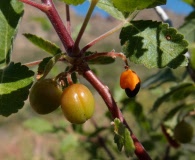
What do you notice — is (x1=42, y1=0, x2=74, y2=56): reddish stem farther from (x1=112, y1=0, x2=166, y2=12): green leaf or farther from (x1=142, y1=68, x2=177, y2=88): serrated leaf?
(x1=142, y1=68, x2=177, y2=88): serrated leaf

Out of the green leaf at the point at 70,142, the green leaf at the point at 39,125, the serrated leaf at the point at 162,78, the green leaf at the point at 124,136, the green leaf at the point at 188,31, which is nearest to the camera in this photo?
the green leaf at the point at 124,136

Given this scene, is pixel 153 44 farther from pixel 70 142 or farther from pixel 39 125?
pixel 39 125

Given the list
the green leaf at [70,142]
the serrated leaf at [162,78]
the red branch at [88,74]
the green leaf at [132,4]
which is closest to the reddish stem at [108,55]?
the red branch at [88,74]

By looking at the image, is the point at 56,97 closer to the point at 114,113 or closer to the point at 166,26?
the point at 114,113

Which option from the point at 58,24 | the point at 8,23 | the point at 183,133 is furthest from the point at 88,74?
the point at 183,133

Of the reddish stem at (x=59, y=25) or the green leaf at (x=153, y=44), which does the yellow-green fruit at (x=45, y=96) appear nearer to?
the reddish stem at (x=59, y=25)

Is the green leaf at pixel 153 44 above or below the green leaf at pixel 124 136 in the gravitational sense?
above
